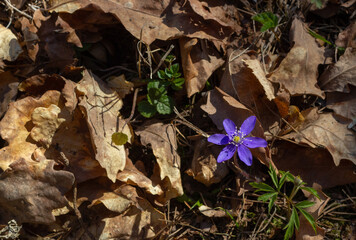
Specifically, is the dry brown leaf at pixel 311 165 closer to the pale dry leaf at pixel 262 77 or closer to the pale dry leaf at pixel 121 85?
the pale dry leaf at pixel 262 77

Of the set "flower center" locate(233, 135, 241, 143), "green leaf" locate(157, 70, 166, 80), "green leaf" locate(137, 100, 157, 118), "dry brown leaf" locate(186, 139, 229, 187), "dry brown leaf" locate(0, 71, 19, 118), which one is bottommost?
"dry brown leaf" locate(186, 139, 229, 187)

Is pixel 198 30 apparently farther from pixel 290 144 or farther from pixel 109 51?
pixel 290 144

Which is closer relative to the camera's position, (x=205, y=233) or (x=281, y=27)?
(x=205, y=233)

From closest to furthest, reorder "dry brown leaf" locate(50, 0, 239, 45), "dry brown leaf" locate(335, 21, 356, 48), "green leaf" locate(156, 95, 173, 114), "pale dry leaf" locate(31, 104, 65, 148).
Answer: "pale dry leaf" locate(31, 104, 65, 148) → "dry brown leaf" locate(50, 0, 239, 45) → "green leaf" locate(156, 95, 173, 114) → "dry brown leaf" locate(335, 21, 356, 48)

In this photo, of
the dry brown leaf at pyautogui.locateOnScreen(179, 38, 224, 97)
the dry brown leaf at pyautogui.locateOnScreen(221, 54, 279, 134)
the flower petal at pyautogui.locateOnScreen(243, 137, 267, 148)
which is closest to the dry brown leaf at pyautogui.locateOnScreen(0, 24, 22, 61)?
the dry brown leaf at pyautogui.locateOnScreen(179, 38, 224, 97)

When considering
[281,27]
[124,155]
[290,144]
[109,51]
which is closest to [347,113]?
[290,144]

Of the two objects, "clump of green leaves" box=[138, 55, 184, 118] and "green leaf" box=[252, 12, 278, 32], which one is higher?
"green leaf" box=[252, 12, 278, 32]

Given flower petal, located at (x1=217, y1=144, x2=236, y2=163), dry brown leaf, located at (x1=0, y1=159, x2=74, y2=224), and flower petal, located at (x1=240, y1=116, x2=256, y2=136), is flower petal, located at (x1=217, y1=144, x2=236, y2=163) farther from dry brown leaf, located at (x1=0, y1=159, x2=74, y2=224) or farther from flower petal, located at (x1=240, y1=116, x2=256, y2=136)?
dry brown leaf, located at (x1=0, y1=159, x2=74, y2=224)

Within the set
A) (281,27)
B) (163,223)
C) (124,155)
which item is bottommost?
(163,223)
